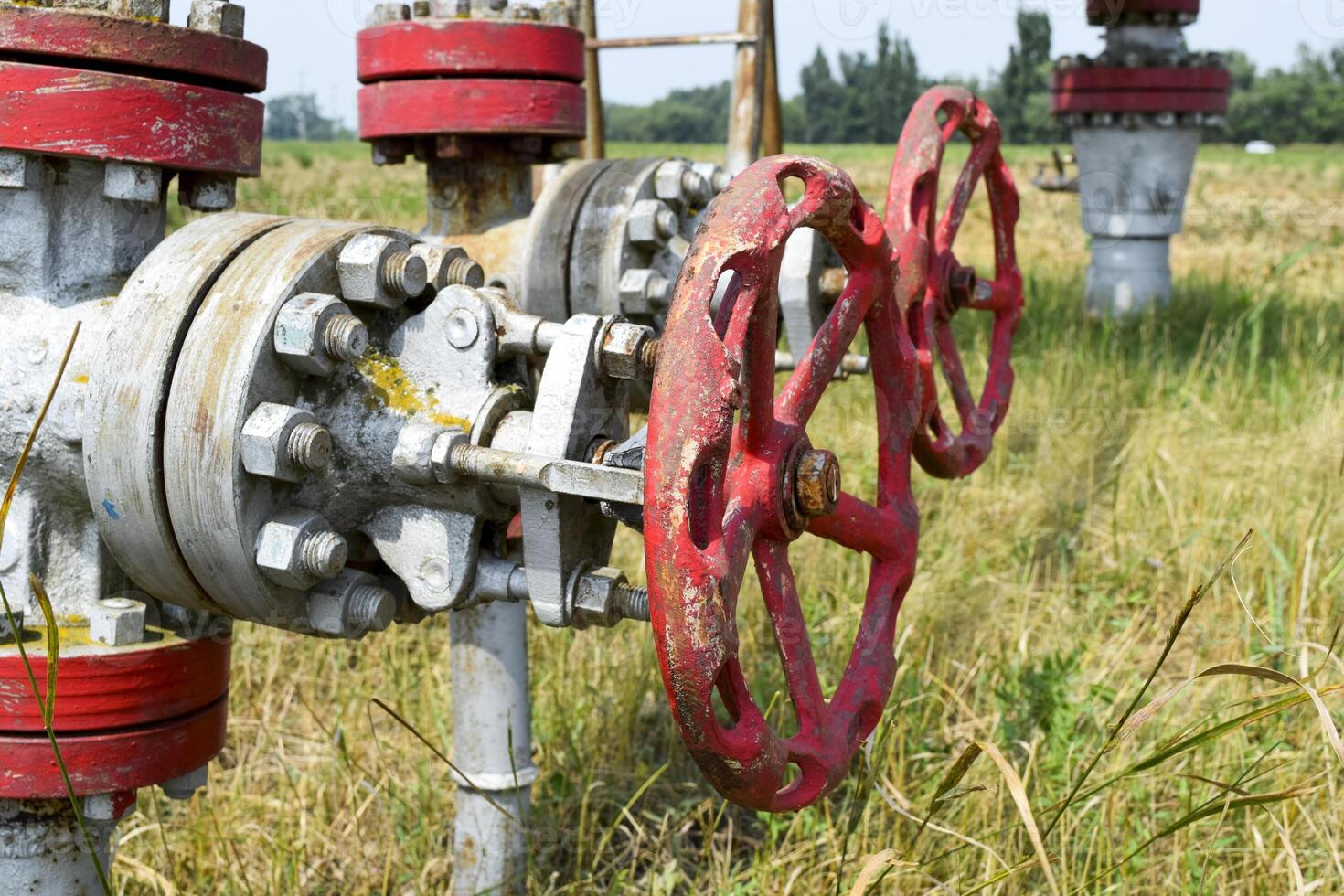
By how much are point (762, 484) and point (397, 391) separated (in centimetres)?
35

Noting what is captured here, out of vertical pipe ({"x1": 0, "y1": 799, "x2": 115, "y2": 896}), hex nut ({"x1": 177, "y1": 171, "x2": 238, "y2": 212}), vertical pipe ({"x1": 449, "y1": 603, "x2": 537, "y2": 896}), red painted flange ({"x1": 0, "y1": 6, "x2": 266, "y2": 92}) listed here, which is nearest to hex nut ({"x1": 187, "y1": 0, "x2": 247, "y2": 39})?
red painted flange ({"x1": 0, "y1": 6, "x2": 266, "y2": 92})

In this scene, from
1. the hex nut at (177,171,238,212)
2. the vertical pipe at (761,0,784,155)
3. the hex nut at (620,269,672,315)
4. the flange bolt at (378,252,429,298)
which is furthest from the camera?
the vertical pipe at (761,0,784,155)

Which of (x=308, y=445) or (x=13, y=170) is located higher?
(x=13, y=170)

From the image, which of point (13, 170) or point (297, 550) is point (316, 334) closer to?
point (297, 550)

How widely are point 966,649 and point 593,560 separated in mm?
1560

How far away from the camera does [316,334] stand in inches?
41.8

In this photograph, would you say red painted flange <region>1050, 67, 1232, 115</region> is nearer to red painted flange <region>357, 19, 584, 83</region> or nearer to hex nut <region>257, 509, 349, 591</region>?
red painted flange <region>357, 19, 584, 83</region>

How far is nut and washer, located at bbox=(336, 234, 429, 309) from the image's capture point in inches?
44.4

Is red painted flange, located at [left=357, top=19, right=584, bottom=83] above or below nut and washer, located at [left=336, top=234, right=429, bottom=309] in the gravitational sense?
above

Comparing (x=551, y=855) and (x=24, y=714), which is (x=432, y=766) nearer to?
(x=551, y=855)

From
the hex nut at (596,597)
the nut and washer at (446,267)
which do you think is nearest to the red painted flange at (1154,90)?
the nut and washer at (446,267)

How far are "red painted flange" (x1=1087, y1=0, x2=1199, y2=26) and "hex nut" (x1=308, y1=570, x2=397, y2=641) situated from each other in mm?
4898

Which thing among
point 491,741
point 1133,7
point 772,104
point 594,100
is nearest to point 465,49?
point 491,741

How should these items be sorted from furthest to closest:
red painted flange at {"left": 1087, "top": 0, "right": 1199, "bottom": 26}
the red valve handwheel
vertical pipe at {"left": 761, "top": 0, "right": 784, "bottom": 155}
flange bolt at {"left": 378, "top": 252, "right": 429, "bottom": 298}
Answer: red painted flange at {"left": 1087, "top": 0, "right": 1199, "bottom": 26}
vertical pipe at {"left": 761, "top": 0, "right": 784, "bottom": 155}
the red valve handwheel
flange bolt at {"left": 378, "top": 252, "right": 429, "bottom": 298}
